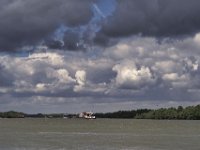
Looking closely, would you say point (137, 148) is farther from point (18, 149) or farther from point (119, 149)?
point (18, 149)

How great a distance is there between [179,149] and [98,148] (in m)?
11.1

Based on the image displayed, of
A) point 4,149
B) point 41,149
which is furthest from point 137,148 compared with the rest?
point 4,149

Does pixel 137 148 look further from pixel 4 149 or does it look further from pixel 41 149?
pixel 4 149

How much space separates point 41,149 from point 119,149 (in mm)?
10648

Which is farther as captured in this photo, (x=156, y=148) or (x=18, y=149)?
(x=156, y=148)

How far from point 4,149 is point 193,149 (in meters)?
25.6

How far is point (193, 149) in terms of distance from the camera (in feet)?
259

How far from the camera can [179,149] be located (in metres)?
79.1

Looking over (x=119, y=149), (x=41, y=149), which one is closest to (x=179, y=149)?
(x=119, y=149)

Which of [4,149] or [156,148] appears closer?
[4,149]

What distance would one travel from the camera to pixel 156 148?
3162 inches

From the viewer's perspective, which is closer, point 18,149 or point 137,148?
point 18,149

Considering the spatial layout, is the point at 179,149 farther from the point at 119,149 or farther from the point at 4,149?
the point at 4,149

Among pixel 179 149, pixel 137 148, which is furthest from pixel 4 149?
pixel 179 149
